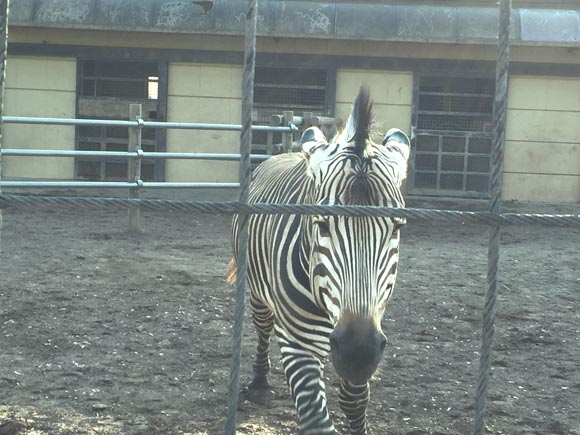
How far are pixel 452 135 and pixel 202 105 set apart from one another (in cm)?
389

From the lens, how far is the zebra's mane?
2.52 m

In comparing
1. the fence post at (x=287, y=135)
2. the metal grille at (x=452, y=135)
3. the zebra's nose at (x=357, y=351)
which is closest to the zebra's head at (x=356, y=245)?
the zebra's nose at (x=357, y=351)

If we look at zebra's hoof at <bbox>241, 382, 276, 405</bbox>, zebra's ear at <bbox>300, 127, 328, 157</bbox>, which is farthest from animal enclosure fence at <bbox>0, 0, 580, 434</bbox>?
zebra's hoof at <bbox>241, 382, 276, 405</bbox>

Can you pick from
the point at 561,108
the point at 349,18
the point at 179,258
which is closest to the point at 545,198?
the point at 561,108

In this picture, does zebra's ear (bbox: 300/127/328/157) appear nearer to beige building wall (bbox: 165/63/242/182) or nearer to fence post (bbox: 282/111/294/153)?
fence post (bbox: 282/111/294/153)

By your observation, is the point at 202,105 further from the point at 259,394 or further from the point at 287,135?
the point at 259,394

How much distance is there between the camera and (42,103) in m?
12.1

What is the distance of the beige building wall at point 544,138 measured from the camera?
12031 mm

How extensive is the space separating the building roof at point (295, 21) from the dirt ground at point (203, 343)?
435 centimetres

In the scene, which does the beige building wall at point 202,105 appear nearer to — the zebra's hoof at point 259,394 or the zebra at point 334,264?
the zebra's hoof at point 259,394

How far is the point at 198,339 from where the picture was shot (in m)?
4.68

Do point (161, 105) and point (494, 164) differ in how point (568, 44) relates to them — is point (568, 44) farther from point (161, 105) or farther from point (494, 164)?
point (494, 164)

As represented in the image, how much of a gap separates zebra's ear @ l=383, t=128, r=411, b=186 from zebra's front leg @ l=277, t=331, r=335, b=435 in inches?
27.8

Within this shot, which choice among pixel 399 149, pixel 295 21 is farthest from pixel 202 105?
pixel 399 149
